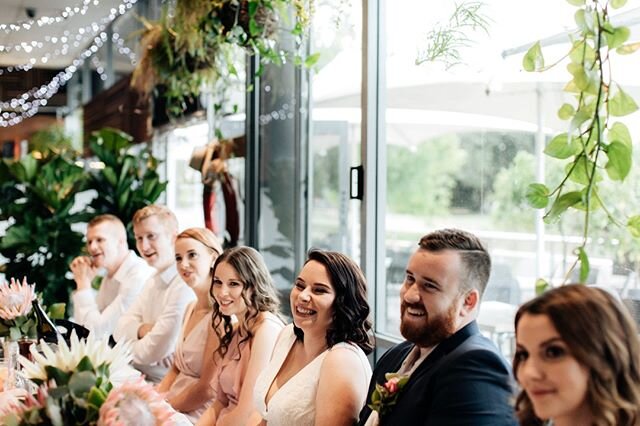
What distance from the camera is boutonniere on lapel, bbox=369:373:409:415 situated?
232 centimetres

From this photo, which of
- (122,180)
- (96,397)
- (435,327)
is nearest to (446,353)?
(435,327)

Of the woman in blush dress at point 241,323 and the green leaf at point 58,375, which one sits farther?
the woman in blush dress at point 241,323

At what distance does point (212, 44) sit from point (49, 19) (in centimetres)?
217

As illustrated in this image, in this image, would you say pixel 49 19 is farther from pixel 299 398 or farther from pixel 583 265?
pixel 583 265

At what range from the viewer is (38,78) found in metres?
7.55

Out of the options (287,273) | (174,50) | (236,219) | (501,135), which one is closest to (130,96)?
(174,50)

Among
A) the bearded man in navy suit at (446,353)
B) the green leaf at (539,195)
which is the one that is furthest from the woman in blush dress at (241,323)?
the green leaf at (539,195)

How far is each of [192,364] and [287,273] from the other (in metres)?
1.53

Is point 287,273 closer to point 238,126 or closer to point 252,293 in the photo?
point 238,126

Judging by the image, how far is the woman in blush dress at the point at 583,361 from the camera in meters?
1.61

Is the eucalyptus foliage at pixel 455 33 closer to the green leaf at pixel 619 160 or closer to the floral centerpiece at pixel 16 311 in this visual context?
the green leaf at pixel 619 160

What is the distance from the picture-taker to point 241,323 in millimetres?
3465

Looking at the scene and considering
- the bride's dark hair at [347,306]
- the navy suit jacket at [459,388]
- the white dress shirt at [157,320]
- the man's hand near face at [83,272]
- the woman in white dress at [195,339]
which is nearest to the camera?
the navy suit jacket at [459,388]

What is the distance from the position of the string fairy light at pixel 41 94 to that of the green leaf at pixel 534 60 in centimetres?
530
